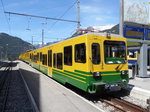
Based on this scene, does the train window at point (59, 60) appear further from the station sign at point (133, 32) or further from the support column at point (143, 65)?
the support column at point (143, 65)

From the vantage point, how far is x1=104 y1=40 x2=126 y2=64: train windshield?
6.70 m

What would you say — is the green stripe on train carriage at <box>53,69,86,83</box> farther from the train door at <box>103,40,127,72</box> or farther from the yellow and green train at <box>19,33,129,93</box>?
the train door at <box>103,40,127,72</box>

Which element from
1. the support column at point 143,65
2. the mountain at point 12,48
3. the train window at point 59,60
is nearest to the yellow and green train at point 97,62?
the train window at point 59,60

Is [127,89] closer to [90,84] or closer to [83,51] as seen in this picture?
[90,84]

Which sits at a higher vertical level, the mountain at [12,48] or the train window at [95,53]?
the mountain at [12,48]

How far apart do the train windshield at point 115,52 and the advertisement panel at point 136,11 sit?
186 inches

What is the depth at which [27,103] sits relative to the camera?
6484 millimetres

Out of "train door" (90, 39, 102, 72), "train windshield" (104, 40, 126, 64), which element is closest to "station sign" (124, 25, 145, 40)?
"train windshield" (104, 40, 126, 64)

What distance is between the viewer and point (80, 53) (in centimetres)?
670

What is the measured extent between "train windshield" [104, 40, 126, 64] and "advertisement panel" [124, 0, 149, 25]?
4.72 metres

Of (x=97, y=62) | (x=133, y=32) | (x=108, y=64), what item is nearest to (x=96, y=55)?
(x=97, y=62)

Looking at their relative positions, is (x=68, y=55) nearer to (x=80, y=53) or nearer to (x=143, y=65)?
(x=80, y=53)

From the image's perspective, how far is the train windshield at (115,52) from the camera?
264 inches

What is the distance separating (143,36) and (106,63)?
22.2 feet
